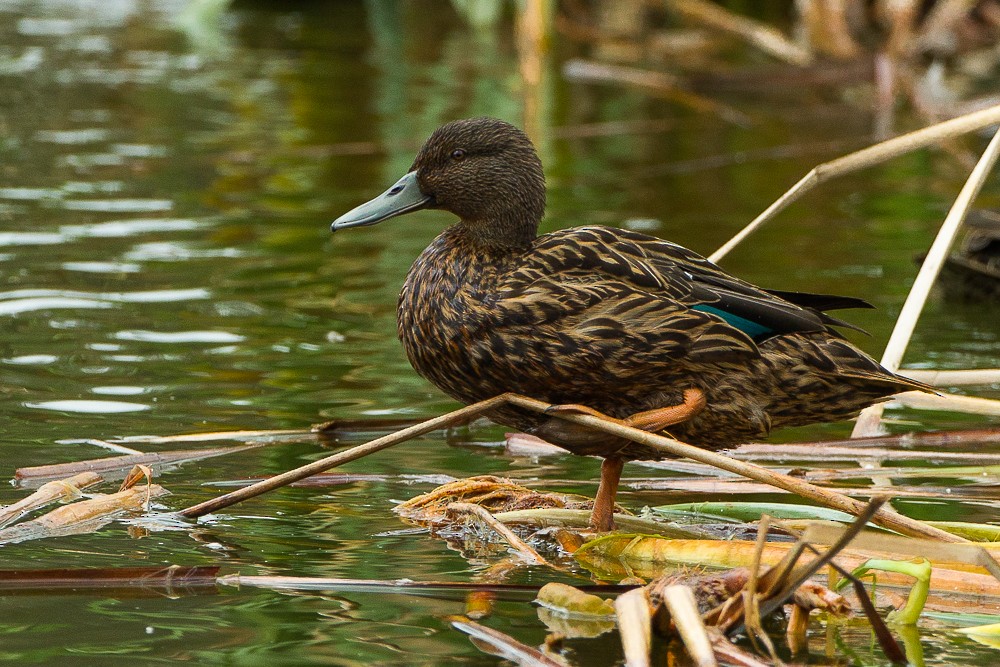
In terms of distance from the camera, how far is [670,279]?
14.3 feet

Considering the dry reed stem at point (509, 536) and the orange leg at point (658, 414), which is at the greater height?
the orange leg at point (658, 414)

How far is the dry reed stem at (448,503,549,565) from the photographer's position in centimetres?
404

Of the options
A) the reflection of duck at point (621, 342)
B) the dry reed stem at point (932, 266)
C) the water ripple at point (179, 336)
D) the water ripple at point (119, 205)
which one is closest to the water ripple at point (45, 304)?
the water ripple at point (179, 336)

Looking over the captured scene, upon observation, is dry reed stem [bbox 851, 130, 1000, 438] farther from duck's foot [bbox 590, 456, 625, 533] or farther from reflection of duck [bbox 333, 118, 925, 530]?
duck's foot [bbox 590, 456, 625, 533]

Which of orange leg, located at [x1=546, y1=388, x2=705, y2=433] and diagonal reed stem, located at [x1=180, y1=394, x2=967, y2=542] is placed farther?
orange leg, located at [x1=546, y1=388, x2=705, y2=433]

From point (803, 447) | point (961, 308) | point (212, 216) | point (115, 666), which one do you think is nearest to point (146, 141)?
point (212, 216)

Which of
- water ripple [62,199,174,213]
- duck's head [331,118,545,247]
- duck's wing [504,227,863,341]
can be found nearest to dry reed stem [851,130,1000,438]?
duck's wing [504,227,863,341]

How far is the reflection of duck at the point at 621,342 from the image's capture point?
4.18 metres

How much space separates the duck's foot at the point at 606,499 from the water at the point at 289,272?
1.26 feet

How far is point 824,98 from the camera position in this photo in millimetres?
15391

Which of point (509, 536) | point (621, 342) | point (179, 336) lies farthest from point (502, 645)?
point (179, 336)

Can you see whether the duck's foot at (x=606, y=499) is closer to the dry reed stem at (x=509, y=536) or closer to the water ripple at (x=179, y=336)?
the dry reed stem at (x=509, y=536)

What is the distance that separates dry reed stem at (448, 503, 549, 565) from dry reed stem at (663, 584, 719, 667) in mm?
762

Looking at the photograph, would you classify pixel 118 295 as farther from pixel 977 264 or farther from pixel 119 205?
pixel 977 264
